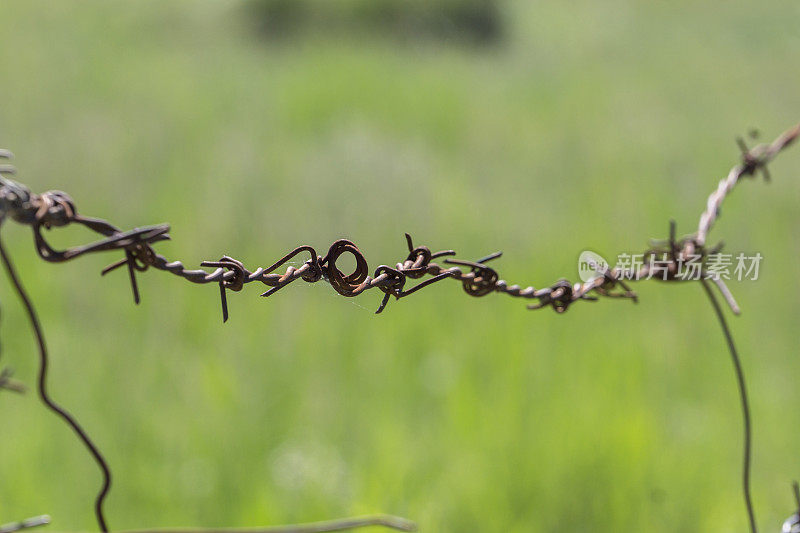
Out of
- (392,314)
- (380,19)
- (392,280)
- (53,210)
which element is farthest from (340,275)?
(380,19)

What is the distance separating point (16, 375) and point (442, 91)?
253cm

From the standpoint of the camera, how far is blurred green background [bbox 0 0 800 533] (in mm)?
1548

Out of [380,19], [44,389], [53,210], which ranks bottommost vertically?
[44,389]

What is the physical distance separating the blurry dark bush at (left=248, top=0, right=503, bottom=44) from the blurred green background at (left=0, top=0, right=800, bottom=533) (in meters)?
0.88

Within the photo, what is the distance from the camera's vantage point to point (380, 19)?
17.6 feet

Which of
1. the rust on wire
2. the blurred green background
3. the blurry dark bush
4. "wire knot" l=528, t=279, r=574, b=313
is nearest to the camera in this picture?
the rust on wire

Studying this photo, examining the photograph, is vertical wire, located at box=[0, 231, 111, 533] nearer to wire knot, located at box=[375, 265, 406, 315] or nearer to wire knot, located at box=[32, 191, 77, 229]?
wire knot, located at box=[32, 191, 77, 229]

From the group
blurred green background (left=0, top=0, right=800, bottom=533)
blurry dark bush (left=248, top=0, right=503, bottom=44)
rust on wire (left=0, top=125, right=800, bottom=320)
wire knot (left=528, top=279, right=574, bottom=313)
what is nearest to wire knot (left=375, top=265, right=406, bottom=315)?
rust on wire (left=0, top=125, right=800, bottom=320)

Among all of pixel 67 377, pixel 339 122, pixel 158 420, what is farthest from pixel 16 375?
pixel 339 122

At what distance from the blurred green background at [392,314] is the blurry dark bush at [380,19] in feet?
2.89

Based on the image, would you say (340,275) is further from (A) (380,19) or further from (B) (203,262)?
(A) (380,19)

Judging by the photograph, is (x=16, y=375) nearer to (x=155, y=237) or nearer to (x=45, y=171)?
(x=45, y=171)

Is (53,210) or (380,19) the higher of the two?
(380,19)

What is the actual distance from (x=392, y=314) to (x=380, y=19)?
368 centimetres
